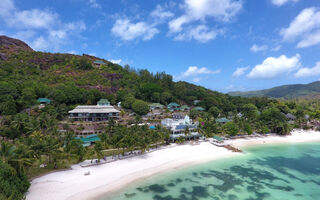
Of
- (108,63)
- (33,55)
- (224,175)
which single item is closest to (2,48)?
(33,55)

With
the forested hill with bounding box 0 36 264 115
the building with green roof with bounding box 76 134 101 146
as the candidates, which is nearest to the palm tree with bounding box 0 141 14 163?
the building with green roof with bounding box 76 134 101 146

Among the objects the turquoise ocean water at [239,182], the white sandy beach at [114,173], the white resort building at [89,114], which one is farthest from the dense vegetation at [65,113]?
the turquoise ocean water at [239,182]

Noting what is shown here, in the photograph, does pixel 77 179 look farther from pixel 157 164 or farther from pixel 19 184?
pixel 157 164

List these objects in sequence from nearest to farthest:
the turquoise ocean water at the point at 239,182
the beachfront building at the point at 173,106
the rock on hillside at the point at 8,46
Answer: the turquoise ocean water at the point at 239,182
the beachfront building at the point at 173,106
the rock on hillside at the point at 8,46

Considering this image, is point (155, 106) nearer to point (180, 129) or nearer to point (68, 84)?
point (180, 129)

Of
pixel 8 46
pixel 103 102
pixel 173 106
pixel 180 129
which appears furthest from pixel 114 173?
pixel 8 46

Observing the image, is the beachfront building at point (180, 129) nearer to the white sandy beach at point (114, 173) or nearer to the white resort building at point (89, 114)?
the white sandy beach at point (114, 173)
